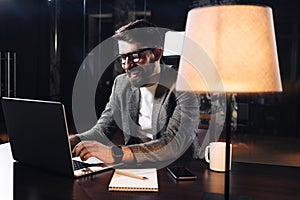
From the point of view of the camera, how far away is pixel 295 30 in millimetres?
5266

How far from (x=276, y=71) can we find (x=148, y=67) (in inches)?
31.7

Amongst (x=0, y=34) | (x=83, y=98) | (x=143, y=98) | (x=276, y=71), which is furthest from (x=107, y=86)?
(x=276, y=71)

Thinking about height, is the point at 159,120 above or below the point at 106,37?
below

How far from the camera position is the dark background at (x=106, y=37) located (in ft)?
17.2

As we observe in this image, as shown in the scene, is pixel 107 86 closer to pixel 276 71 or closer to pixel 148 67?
pixel 148 67

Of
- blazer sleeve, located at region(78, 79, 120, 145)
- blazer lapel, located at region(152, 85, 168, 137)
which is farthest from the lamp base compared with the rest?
blazer sleeve, located at region(78, 79, 120, 145)

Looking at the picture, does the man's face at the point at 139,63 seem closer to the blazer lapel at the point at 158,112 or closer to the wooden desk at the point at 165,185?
the blazer lapel at the point at 158,112

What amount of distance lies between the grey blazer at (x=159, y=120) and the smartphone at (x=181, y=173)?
0.36 ft

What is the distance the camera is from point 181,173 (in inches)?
48.1

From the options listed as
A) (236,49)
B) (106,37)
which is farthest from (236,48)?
(106,37)

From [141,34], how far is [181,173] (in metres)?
0.71

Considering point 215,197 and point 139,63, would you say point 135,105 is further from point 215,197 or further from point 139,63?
point 215,197

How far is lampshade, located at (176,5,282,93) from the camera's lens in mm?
850

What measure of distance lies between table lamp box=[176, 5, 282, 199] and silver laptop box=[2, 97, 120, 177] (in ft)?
1.55
